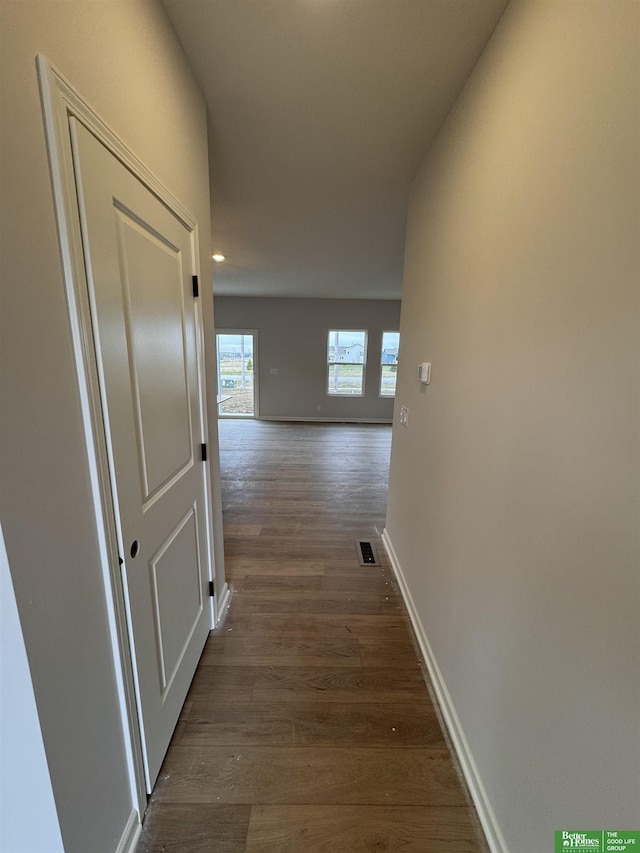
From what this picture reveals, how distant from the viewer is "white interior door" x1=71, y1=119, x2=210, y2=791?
856 millimetres

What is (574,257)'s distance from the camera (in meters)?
0.78

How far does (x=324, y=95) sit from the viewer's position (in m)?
1.48

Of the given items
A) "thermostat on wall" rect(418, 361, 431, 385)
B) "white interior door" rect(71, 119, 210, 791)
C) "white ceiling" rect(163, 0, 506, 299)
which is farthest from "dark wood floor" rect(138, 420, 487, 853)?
"white ceiling" rect(163, 0, 506, 299)

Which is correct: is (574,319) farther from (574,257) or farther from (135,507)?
(135,507)

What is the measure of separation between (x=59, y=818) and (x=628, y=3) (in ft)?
6.85

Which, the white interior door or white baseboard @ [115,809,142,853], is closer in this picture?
the white interior door

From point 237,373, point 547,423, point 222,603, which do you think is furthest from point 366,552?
point 237,373

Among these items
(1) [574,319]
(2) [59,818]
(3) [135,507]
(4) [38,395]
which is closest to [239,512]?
(3) [135,507]

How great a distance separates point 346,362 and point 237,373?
2.49m

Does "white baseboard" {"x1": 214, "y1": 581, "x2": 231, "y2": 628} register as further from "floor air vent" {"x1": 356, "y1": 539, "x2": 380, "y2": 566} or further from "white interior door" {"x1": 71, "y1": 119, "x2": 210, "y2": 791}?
"floor air vent" {"x1": 356, "y1": 539, "x2": 380, "y2": 566}

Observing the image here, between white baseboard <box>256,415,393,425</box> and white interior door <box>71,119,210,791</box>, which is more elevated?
white interior door <box>71,119,210,791</box>

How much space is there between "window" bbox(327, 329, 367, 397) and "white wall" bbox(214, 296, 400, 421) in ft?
0.38

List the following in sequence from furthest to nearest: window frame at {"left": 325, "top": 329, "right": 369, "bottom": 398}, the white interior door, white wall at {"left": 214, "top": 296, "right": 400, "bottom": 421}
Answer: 1. window frame at {"left": 325, "top": 329, "right": 369, "bottom": 398}
2. white wall at {"left": 214, "top": 296, "right": 400, "bottom": 421}
3. the white interior door

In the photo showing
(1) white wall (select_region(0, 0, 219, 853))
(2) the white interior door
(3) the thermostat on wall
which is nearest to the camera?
(1) white wall (select_region(0, 0, 219, 853))
